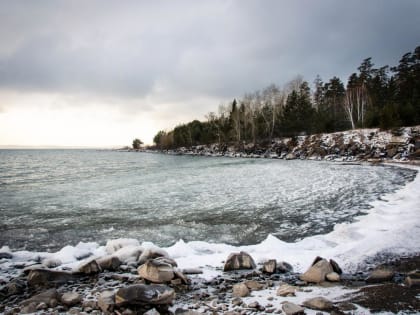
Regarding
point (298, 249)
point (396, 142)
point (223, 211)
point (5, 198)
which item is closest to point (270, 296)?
point (298, 249)

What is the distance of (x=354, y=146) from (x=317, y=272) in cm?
4076

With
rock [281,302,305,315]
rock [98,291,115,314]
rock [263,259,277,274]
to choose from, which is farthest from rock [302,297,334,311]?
rock [98,291,115,314]

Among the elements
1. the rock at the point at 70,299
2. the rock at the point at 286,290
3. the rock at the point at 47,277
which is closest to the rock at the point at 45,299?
the rock at the point at 70,299

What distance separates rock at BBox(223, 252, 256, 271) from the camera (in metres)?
5.28

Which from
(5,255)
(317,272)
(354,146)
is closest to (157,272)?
(317,272)

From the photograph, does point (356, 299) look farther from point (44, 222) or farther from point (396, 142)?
point (396, 142)

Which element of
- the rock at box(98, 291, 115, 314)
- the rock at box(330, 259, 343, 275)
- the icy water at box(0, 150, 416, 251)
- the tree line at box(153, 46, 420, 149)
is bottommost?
the icy water at box(0, 150, 416, 251)

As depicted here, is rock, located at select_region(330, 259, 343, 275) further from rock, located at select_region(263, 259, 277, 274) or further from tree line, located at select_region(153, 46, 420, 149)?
tree line, located at select_region(153, 46, 420, 149)

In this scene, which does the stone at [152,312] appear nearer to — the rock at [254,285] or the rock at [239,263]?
the rock at [254,285]

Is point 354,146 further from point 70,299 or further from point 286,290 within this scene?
point 70,299

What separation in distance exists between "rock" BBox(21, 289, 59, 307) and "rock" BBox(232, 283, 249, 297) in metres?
2.95

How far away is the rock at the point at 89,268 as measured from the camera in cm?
506

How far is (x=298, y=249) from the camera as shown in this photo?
6562 mm

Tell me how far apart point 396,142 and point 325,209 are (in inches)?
1259
